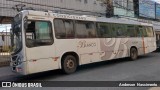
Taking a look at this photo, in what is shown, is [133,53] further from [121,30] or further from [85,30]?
[85,30]

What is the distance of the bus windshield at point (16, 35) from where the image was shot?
10.2 m

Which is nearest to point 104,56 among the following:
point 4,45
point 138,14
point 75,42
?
point 75,42

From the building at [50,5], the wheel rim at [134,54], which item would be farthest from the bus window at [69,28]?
the building at [50,5]

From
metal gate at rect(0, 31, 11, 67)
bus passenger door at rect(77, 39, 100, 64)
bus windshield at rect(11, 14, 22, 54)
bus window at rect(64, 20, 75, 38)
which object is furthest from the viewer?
metal gate at rect(0, 31, 11, 67)

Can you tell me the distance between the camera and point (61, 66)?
11484 mm

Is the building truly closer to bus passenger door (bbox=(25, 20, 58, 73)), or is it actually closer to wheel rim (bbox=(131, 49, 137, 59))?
wheel rim (bbox=(131, 49, 137, 59))

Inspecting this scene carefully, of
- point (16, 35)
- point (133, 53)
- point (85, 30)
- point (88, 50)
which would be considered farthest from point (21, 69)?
point (133, 53)

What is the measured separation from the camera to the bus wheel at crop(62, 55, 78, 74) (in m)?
11.5

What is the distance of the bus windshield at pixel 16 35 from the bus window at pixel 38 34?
1.19 ft

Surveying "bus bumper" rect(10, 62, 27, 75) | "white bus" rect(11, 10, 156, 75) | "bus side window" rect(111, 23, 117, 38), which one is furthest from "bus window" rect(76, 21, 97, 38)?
"bus bumper" rect(10, 62, 27, 75)

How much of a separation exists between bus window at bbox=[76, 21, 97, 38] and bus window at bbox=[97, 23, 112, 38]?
1.57 feet

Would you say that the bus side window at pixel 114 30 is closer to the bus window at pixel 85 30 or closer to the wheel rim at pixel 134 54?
the bus window at pixel 85 30

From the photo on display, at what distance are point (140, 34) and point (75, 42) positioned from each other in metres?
7.59

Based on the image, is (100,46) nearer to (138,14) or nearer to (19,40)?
(19,40)
